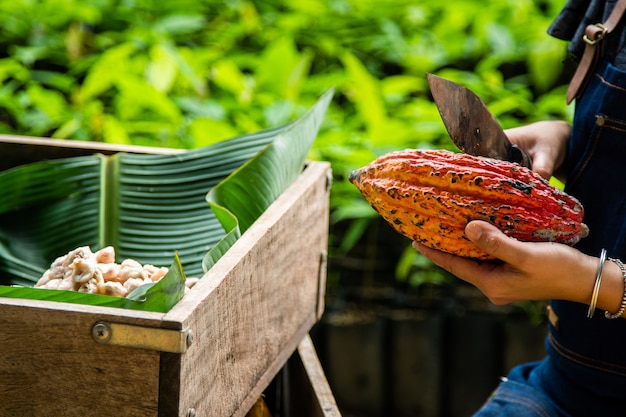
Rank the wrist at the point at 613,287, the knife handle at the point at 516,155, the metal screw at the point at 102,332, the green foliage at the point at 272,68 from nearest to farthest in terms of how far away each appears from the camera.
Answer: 1. the metal screw at the point at 102,332
2. the wrist at the point at 613,287
3. the knife handle at the point at 516,155
4. the green foliage at the point at 272,68

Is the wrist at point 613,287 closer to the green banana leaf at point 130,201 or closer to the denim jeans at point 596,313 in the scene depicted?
the denim jeans at point 596,313

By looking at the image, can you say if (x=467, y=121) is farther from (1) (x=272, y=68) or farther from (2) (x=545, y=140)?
(1) (x=272, y=68)

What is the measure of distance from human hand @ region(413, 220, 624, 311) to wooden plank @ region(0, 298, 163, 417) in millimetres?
433

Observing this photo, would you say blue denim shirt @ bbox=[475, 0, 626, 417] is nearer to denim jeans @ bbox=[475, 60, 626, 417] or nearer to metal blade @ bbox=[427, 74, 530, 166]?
denim jeans @ bbox=[475, 60, 626, 417]

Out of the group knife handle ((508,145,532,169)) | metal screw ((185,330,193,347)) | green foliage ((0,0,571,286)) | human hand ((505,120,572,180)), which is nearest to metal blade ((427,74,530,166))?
knife handle ((508,145,532,169))

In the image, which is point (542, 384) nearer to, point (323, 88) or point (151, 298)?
point (151, 298)

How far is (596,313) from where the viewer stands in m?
1.32

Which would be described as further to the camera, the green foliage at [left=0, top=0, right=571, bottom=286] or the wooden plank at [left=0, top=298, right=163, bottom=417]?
the green foliage at [left=0, top=0, right=571, bottom=286]

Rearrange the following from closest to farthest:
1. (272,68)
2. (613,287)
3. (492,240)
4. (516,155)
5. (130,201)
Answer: (492,240), (613,287), (516,155), (130,201), (272,68)

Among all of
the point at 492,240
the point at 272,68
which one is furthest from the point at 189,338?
the point at 272,68

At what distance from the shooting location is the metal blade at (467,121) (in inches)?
45.4

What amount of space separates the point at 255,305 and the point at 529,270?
397 mm

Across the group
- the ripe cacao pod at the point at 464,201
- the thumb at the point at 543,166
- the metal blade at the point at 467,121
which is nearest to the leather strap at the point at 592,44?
the thumb at the point at 543,166

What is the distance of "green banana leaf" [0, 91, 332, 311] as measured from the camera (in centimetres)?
143
